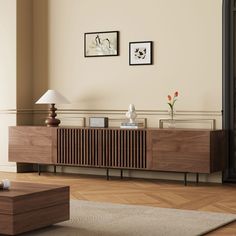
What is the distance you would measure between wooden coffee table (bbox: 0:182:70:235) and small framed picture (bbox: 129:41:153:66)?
2.80 metres

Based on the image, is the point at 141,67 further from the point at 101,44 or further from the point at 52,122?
the point at 52,122

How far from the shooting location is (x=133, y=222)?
3.96m

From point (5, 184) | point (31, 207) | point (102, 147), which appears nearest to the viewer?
point (31, 207)

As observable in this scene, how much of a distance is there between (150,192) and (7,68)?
8.30ft

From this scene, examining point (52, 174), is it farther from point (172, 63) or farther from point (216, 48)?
point (216, 48)

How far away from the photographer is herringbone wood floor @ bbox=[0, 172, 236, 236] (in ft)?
15.7

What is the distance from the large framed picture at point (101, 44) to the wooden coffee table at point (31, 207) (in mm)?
2941

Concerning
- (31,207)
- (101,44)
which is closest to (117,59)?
(101,44)

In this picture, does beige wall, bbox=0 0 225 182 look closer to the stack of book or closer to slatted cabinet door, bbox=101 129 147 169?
the stack of book

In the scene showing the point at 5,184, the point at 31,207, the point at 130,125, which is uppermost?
the point at 130,125

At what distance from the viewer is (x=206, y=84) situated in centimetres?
604

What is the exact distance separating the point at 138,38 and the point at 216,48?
2.87 feet

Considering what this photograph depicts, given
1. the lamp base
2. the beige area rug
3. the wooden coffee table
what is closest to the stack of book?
the lamp base

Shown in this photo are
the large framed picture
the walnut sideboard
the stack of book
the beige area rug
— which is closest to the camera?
the beige area rug
